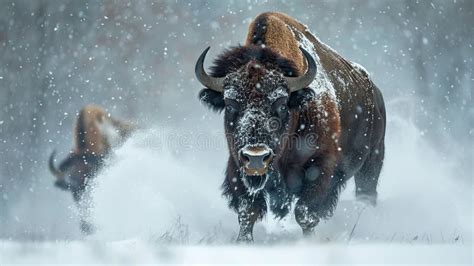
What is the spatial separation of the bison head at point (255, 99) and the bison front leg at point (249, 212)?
0.39 ft

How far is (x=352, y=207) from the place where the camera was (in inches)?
351

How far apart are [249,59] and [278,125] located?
0.68 meters


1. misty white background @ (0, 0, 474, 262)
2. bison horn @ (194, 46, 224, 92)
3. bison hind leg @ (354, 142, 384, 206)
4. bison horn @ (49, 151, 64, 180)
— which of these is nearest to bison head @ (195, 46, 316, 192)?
bison horn @ (194, 46, 224, 92)

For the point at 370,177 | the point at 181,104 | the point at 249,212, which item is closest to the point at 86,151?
the point at 370,177

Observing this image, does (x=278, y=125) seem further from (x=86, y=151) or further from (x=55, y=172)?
(x=86, y=151)

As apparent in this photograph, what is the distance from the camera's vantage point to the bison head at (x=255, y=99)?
17.4 ft

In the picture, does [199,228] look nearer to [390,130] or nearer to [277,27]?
[277,27]

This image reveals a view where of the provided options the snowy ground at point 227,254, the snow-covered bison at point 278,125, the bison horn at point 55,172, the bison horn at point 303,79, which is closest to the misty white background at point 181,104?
the bison horn at point 55,172

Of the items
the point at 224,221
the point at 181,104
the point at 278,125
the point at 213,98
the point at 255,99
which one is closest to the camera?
the point at 255,99

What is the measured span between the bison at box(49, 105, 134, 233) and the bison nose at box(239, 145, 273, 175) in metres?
4.28

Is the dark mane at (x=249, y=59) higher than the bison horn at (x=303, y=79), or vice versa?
the dark mane at (x=249, y=59)

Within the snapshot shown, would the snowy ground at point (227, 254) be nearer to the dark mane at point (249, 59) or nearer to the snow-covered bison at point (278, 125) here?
the snow-covered bison at point (278, 125)

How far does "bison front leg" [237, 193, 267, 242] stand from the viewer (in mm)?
5988

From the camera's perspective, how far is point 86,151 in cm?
1059
